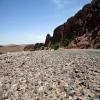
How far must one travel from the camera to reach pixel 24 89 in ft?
28.5

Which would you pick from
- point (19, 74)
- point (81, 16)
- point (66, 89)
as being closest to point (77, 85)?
point (66, 89)

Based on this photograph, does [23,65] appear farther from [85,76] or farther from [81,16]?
[81,16]

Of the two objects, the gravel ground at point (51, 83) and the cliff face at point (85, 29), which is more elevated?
the cliff face at point (85, 29)

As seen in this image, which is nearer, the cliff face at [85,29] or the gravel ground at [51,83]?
the gravel ground at [51,83]

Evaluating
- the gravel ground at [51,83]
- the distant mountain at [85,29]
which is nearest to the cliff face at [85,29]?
the distant mountain at [85,29]

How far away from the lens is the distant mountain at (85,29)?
39.1 metres

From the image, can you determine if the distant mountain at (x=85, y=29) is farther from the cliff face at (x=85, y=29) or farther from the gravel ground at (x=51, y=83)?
the gravel ground at (x=51, y=83)

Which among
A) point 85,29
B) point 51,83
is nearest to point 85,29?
point 85,29

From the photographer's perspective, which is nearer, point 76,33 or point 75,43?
point 75,43

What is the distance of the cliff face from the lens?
128ft

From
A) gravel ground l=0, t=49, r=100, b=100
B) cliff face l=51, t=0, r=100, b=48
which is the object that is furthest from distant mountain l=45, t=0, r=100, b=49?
gravel ground l=0, t=49, r=100, b=100

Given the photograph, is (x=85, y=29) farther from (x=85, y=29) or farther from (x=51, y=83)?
(x=51, y=83)

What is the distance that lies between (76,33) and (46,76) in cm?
3978

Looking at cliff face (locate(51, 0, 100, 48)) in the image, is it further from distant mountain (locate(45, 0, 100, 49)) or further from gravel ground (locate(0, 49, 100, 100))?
gravel ground (locate(0, 49, 100, 100))
